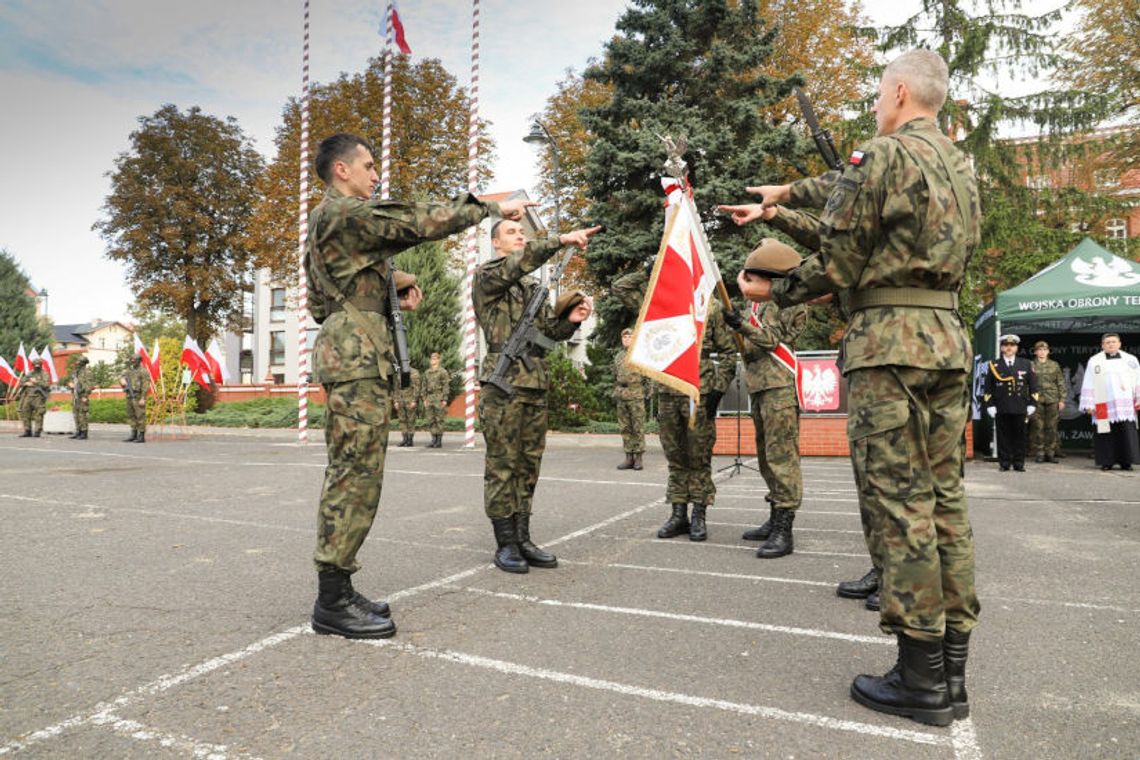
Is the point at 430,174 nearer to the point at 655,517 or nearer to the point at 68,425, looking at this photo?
the point at 68,425

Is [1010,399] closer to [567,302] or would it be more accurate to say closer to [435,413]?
[567,302]

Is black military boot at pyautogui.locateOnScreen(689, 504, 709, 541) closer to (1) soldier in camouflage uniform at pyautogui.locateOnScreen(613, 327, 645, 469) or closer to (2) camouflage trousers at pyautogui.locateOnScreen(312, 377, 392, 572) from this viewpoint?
(2) camouflage trousers at pyautogui.locateOnScreen(312, 377, 392, 572)

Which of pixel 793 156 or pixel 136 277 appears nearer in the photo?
pixel 793 156

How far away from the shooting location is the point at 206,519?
6691 mm

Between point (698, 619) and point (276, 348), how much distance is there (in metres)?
48.5

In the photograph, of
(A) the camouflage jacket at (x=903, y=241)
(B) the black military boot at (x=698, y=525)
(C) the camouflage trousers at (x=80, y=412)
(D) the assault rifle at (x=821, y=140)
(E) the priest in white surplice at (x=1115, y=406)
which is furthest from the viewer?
(C) the camouflage trousers at (x=80, y=412)

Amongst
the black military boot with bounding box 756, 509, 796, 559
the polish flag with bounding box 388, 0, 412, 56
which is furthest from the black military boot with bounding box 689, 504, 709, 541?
the polish flag with bounding box 388, 0, 412, 56

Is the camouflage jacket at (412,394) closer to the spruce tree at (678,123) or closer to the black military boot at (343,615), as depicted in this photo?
the spruce tree at (678,123)

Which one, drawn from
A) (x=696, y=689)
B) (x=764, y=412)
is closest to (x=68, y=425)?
(x=764, y=412)

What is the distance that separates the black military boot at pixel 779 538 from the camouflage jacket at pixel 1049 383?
10.3 meters

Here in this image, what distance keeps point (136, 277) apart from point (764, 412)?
39321mm

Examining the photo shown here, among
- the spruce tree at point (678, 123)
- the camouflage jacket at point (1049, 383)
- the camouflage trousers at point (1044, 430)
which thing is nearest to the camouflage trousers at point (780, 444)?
the camouflage jacket at point (1049, 383)

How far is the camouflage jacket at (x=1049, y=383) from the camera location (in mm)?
13305

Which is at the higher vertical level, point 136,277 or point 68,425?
point 136,277
